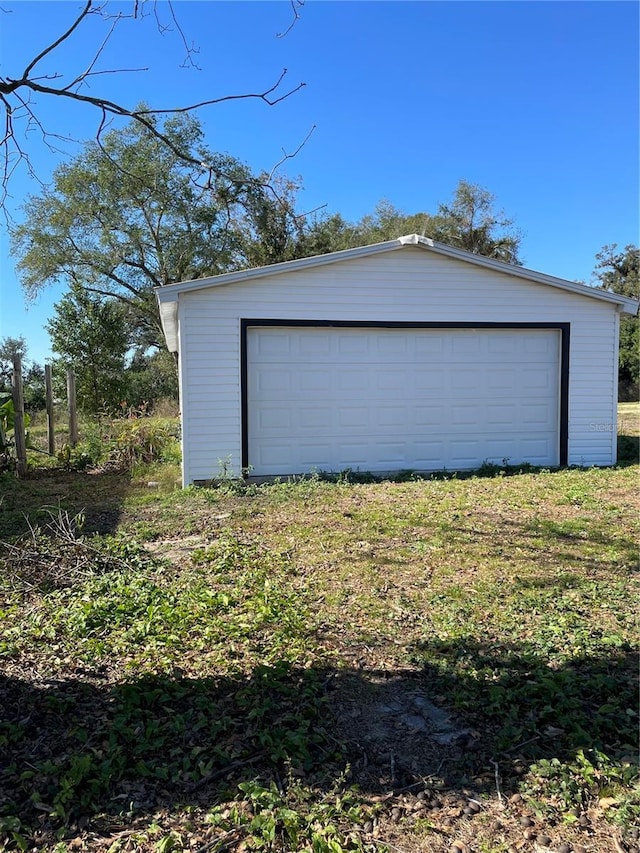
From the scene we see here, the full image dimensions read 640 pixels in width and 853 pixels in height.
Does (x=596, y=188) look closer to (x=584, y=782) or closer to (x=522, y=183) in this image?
(x=522, y=183)

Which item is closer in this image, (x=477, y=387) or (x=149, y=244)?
(x=477, y=387)

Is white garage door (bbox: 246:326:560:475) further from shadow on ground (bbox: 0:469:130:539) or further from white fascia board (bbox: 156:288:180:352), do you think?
shadow on ground (bbox: 0:469:130:539)

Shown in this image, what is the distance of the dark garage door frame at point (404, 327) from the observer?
27.7ft

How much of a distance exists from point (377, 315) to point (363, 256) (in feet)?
2.97

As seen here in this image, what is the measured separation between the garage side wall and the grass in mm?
2912

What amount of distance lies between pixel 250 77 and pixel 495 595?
3.70m

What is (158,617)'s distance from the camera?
11.8ft

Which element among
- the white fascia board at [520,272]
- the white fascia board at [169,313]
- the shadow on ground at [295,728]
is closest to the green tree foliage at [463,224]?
the white fascia board at [169,313]

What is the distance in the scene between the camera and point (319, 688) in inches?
110

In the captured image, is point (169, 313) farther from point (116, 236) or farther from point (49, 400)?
point (116, 236)

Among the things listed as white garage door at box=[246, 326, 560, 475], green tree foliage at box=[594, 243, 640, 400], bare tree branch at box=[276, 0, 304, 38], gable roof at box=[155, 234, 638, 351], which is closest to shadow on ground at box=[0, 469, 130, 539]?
white garage door at box=[246, 326, 560, 475]

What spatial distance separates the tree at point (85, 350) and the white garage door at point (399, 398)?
10.6 metres

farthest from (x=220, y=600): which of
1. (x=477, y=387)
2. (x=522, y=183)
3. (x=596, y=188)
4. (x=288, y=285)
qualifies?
(x=522, y=183)

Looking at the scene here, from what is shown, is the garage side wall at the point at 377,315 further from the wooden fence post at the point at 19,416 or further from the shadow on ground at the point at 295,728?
the shadow on ground at the point at 295,728
